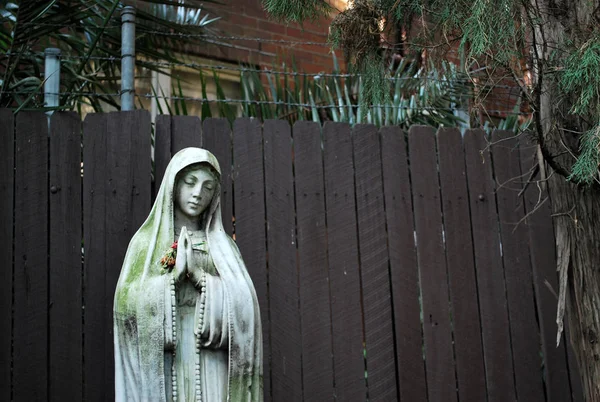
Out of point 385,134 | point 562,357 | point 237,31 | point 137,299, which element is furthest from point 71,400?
point 237,31

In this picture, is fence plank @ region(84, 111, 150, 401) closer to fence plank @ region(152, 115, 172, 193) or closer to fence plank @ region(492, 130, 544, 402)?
fence plank @ region(152, 115, 172, 193)

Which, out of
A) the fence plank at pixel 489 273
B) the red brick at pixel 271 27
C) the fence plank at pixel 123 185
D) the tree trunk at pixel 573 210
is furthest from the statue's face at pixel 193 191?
the red brick at pixel 271 27

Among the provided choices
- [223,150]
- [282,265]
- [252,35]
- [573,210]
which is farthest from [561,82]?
[252,35]

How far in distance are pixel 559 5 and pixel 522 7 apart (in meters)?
0.37

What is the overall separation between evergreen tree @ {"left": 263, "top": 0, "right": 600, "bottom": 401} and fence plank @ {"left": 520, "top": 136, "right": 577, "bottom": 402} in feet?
3.34

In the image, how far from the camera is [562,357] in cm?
660

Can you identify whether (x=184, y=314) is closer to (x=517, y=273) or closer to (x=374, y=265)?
(x=374, y=265)

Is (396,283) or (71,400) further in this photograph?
(396,283)

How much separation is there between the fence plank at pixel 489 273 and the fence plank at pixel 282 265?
4.74 feet

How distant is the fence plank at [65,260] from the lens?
560 centimetres

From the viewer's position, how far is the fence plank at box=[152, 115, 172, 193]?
6161 millimetres

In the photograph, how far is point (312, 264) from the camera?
626cm

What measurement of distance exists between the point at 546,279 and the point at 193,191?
308 centimetres

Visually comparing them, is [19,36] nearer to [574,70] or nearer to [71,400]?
[71,400]
